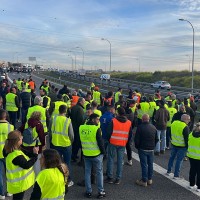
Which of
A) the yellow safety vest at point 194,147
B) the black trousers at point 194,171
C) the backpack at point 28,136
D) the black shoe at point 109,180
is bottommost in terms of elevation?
the black shoe at point 109,180

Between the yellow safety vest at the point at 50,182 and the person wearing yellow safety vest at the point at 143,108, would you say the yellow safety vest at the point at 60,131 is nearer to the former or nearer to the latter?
the yellow safety vest at the point at 50,182

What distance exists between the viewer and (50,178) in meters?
3.87

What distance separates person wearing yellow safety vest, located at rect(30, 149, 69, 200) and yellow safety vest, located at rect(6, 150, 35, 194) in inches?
44.1

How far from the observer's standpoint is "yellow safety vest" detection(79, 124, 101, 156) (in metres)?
6.63

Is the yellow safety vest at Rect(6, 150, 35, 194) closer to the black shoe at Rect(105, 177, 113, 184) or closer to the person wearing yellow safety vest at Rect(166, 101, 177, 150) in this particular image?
the black shoe at Rect(105, 177, 113, 184)

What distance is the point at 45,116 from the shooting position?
8367mm

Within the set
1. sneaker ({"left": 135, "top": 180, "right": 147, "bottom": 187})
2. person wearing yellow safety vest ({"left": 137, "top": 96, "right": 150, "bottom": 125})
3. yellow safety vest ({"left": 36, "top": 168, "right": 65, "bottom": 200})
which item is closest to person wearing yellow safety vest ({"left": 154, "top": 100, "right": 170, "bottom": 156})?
person wearing yellow safety vest ({"left": 137, "top": 96, "right": 150, "bottom": 125})

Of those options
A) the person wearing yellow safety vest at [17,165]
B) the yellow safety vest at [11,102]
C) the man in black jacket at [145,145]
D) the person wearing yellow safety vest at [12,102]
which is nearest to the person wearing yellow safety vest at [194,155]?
the man in black jacket at [145,145]

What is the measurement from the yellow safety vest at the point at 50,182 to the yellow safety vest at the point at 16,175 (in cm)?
114

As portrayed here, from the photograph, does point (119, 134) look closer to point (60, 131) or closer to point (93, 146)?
point (93, 146)

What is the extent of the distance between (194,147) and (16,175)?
4250 mm

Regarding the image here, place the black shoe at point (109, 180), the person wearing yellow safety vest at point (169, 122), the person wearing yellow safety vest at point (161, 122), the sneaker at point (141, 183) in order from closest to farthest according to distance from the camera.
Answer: the sneaker at point (141, 183) → the black shoe at point (109, 180) → the person wearing yellow safety vest at point (161, 122) → the person wearing yellow safety vest at point (169, 122)

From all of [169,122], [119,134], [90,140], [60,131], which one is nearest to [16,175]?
[90,140]

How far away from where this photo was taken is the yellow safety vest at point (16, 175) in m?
4.92
